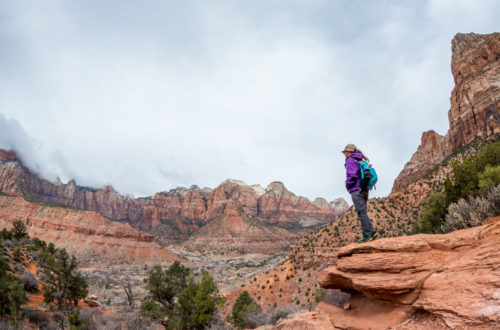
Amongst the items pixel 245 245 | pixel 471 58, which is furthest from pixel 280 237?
pixel 471 58

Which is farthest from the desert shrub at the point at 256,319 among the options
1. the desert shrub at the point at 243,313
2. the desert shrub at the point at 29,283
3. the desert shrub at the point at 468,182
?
the desert shrub at the point at 29,283

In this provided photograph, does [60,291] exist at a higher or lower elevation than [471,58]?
lower

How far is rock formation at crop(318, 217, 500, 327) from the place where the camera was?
420cm

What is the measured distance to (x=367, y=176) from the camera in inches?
269

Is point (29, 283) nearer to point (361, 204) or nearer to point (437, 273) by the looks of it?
point (361, 204)

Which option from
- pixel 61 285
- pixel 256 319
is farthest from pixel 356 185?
pixel 61 285

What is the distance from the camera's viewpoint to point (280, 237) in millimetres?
127062

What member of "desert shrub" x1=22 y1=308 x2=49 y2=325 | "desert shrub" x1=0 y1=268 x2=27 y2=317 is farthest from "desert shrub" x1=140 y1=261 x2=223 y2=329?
"desert shrub" x1=0 y1=268 x2=27 y2=317

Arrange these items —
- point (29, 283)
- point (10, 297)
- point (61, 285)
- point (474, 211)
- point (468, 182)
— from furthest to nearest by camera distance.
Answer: point (29, 283) < point (61, 285) < point (10, 297) < point (468, 182) < point (474, 211)

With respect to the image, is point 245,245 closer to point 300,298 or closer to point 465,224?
point 300,298

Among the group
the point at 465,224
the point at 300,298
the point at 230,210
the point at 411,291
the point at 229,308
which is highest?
the point at 230,210

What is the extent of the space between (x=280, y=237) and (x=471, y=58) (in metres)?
95.8

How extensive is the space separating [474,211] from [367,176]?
3.73 m

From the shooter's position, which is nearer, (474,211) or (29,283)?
(474,211)
